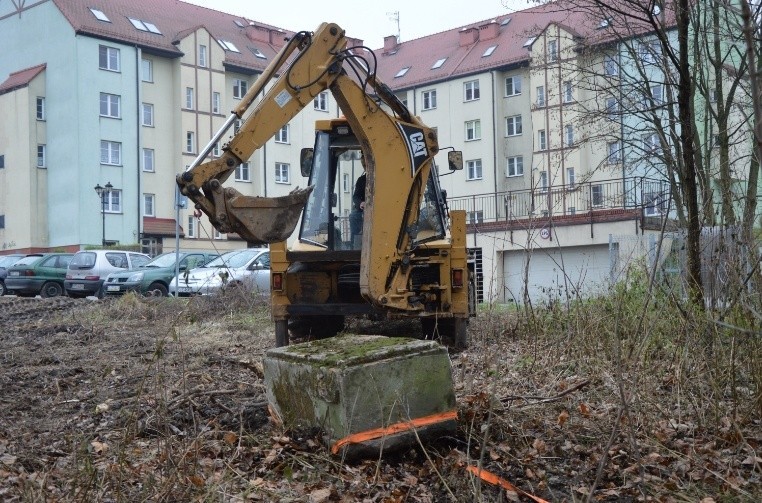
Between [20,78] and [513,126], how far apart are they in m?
26.9

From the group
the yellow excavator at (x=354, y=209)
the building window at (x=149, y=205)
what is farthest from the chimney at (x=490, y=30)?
the yellow excavator at (x=354, y=209)

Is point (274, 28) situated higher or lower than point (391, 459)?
higher

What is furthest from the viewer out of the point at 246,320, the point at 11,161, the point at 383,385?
the point at 11,161

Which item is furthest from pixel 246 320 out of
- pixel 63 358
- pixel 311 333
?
pixel 63 358

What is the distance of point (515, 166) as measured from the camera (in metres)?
52.7

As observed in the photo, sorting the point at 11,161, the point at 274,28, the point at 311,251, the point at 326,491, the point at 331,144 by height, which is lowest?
the point at 326,491

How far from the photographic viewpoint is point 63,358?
1086 centimetres

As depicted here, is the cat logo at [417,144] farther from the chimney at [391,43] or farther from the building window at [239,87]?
the chimney at [391,43]

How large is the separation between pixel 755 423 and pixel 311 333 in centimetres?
694

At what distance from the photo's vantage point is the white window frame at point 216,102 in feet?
173

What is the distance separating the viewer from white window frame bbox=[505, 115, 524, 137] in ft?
172

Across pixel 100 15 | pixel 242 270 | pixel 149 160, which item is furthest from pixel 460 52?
pixel 242 270

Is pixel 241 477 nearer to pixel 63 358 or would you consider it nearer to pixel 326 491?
pixel 326 491

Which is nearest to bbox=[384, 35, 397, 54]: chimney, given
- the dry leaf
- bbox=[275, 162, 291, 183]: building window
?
bbox=[275, 162, 291, 183]: building window
